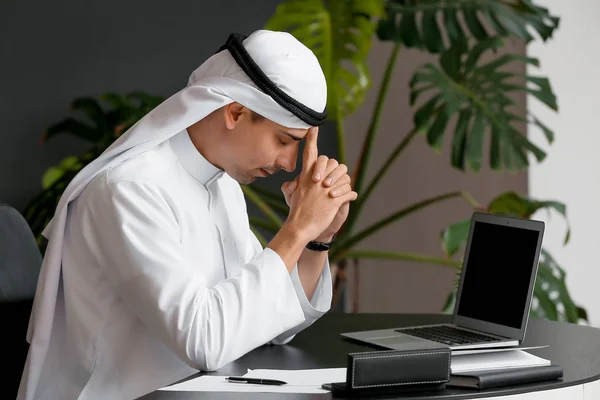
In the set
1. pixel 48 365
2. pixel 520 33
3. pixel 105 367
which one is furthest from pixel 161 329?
pixel 520 33

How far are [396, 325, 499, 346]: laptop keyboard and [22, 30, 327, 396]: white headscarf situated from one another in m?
0.47

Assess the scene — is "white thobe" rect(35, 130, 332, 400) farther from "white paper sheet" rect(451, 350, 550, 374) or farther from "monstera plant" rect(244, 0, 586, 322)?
"monstera plant" rect(244, 0, 586, 322)

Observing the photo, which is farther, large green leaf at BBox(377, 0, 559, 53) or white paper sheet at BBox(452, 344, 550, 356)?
large green leaf at BBox(377, 0, 559, 53)

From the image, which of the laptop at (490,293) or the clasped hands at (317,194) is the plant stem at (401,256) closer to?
the laptop at (490,293)

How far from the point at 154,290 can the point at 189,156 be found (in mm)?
381

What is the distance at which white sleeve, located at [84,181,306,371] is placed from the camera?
1.55 meters

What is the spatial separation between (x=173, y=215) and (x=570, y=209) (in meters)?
2.79

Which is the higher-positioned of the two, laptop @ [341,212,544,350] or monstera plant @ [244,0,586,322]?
monstera plant @ [244,0,586,322]

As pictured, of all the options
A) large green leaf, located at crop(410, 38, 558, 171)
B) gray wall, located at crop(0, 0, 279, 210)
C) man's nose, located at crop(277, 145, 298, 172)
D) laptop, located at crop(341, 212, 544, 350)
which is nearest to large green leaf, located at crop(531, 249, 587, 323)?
large green leaf, located at crop(410, 38, 558, 171)

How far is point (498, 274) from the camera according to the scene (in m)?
1.78

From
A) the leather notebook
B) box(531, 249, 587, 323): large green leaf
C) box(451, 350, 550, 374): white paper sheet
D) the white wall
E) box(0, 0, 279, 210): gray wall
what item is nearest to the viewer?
the leather notebook

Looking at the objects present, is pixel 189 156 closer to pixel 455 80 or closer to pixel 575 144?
pixel 455 80

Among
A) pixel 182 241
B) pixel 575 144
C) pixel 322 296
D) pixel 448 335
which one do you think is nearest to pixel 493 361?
pixel 448 335

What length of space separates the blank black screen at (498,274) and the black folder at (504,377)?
9.1 inches
